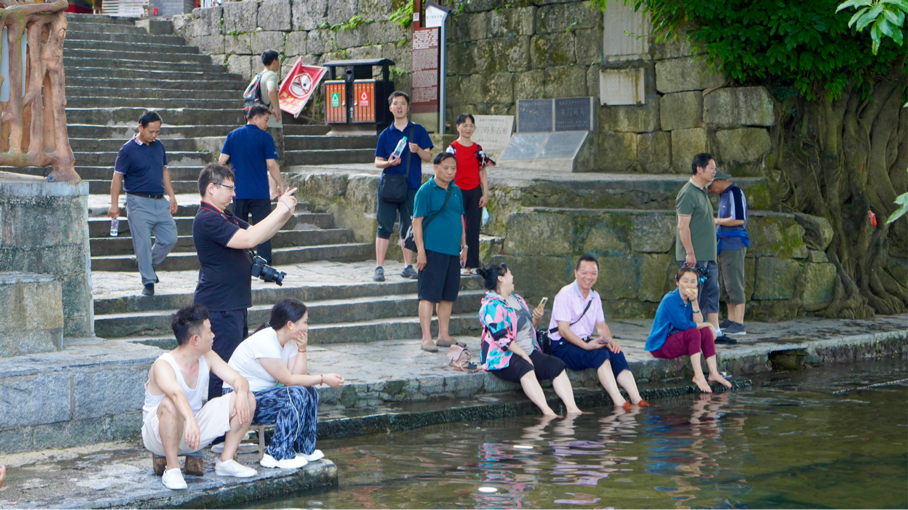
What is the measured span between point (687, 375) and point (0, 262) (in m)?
4.94

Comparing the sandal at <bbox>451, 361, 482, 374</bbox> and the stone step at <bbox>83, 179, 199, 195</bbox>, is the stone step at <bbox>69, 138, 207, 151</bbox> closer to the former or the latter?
the stone step at <bbox>83, 179, 199, 195</bbox>

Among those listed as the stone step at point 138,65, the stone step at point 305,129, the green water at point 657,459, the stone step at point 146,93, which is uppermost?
the stone step at point 138,65

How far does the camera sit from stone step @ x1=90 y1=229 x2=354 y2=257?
8.95 metres

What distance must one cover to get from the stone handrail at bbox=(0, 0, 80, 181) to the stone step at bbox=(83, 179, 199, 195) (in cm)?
426

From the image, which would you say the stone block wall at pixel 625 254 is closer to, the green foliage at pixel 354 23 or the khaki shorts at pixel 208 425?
the khaki shorts at pixel 208 425

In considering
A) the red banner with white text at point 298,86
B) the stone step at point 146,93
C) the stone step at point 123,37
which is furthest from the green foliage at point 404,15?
the stone step at point 123,37

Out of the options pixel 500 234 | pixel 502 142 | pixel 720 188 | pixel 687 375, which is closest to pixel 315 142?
pixel 502 142

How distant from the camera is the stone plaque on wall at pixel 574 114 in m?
11.9

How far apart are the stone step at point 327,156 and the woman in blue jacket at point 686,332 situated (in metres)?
6.11

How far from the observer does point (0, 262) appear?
5.78 metres

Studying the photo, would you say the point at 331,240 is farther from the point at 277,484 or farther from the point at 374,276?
the point at 277,484

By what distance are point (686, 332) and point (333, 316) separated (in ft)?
9.46

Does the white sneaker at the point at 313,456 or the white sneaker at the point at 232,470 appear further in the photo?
the white sneaker at the point at 313,456

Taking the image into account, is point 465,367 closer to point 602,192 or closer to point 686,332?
point 686,332
